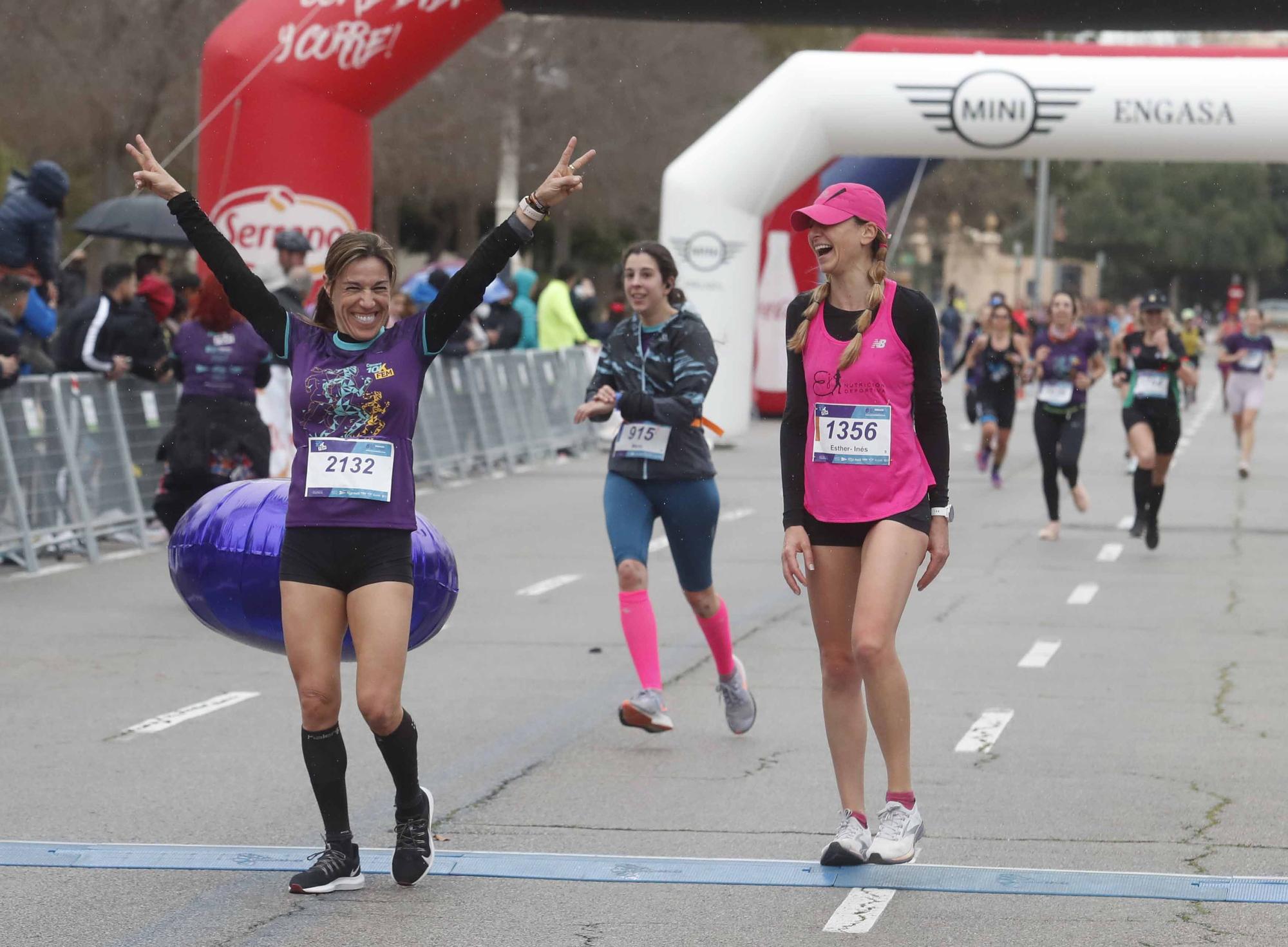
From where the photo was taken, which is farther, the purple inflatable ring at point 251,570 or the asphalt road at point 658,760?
the purple inflatable ring at point 251,570

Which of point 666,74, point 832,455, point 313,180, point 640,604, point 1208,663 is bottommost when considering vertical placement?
point 1208,663

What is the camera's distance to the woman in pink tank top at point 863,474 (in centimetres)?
566

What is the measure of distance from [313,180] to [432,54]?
1274mm

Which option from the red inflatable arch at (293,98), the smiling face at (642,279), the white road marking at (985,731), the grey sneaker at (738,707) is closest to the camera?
the smiling face at (642,279)

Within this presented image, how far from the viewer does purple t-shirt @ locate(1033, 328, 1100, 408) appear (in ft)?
51.2

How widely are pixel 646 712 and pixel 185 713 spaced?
1942 millimetres

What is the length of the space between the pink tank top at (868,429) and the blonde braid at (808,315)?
0.19 feet

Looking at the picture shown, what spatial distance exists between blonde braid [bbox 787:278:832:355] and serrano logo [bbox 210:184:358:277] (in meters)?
9.60

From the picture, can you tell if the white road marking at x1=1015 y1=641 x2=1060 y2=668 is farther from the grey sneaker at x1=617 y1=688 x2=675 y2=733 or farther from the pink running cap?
the pink running cap

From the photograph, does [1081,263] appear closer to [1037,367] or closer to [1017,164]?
[1017,164]

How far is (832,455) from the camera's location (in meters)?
5.70

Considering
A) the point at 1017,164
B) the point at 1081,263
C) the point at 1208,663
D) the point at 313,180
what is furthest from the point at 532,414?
the point at 1081,263

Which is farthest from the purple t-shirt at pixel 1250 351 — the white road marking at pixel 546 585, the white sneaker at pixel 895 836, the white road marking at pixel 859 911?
the white road marking at pixel 859 911

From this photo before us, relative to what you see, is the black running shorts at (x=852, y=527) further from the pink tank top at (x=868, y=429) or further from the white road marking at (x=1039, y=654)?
the white road marking at (x=1039, y=654)
